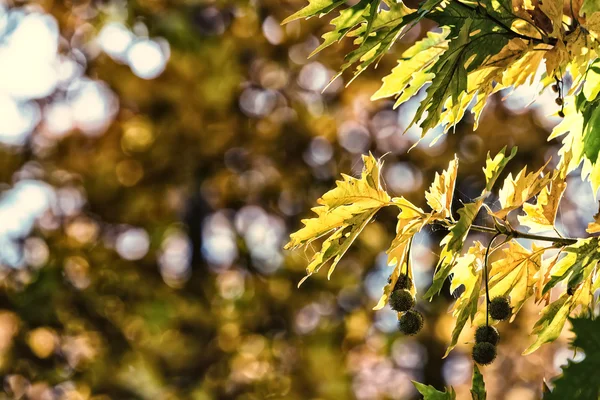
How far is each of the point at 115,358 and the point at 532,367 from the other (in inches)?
154

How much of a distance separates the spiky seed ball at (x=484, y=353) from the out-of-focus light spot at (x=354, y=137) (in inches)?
143

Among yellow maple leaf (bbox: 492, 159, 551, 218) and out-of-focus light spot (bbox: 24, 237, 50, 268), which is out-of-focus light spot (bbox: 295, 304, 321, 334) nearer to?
out-of-focus light spot (bbox: 24, 237, 50, 268)

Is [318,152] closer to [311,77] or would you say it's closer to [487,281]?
[311,77]

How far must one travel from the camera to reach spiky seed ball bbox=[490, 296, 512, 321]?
1212mm

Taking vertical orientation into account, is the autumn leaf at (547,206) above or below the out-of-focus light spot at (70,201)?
above

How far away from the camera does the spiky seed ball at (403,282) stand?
4.22 feet

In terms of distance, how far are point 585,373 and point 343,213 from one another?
60cm

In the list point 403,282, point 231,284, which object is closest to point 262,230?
point 231,284

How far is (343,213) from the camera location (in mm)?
1196

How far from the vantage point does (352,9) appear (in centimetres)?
112

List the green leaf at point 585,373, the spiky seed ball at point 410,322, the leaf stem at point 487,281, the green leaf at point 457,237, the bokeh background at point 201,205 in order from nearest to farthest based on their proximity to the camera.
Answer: the green leaf at point 585,373
the green leaf at point 457,237
the leaf stem at point 487,281
the spiky seed ball at point 410,322
the bokeh background at point 201,205

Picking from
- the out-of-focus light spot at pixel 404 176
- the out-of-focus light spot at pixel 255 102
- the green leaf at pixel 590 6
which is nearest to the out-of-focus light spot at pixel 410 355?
the out-of-focus light spot at pixel 404 176

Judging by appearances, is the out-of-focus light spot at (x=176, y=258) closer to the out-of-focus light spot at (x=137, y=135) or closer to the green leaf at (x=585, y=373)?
the out-of-focus light spot at (x=137, y=135)

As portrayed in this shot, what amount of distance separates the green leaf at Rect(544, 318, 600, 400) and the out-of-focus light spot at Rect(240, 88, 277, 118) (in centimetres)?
416
